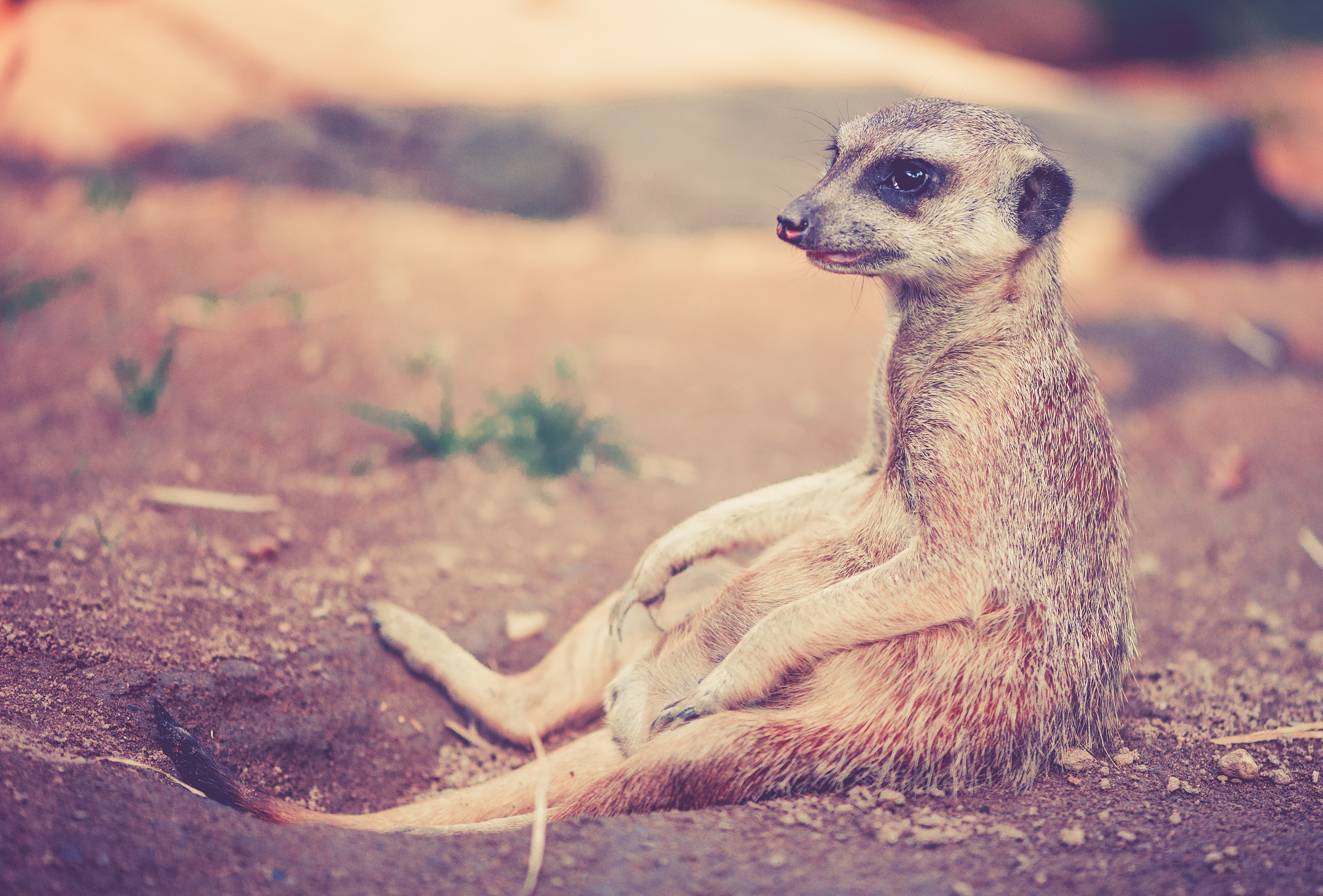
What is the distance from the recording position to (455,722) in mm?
2512

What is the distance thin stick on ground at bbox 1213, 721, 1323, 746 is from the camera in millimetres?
2246

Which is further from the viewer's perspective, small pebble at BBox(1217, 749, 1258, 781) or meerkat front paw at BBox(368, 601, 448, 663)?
meerkat front paw at BBox(368, 601, 448, 663)

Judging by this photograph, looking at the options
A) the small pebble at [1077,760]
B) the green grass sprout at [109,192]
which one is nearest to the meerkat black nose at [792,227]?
the small pebble at [1077,760]

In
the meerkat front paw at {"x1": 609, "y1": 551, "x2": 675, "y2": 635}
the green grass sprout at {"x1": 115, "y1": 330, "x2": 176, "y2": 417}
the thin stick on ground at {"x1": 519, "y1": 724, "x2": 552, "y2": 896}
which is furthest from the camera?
the green grass sprout at {"x1": 115, "y1": 330, "x2": 176, "y2": 417}

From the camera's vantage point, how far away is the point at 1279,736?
2.26 meters

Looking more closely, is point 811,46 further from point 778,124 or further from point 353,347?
point 353,347

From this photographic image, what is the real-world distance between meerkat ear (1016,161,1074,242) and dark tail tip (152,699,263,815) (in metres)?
2.05

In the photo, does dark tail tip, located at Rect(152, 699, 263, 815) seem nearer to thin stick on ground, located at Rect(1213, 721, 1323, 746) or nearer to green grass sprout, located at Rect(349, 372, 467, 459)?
green grass sprout, located at Rect(349, 372, 467, 459)

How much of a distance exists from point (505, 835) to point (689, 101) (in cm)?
521

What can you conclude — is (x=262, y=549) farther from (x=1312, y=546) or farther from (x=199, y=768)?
(x=1312, y=546)

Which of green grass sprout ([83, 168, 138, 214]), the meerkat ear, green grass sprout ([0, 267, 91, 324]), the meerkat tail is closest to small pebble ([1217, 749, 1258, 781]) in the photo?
the meerkat ear

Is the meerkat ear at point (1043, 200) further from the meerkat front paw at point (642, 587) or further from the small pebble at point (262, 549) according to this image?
the small pebble at point (262, 549)

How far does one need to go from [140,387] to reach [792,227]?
2.63m

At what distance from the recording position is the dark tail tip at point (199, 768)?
1.90 metres
